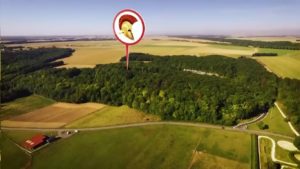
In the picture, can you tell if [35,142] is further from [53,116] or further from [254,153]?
[254,153]

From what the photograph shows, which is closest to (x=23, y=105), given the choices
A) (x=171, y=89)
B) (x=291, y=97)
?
(x=171, y=89)

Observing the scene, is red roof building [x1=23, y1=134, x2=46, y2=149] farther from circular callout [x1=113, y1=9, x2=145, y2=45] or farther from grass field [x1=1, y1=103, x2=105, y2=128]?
circular callout [x1=113, y1=9, x2=145, y2=45]

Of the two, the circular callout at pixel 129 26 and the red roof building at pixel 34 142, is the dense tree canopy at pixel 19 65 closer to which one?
the red roof building at pixel 34 142

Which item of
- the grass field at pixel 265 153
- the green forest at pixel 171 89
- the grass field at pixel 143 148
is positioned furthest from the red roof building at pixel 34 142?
the grass field at pixel 265 153

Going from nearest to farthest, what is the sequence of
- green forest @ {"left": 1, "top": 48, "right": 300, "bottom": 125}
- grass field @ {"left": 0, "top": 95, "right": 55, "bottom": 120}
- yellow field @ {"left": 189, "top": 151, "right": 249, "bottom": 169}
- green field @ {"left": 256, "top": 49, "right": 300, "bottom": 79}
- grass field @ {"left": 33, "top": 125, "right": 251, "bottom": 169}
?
yellow field @ {"left": 189, "top": 151, "right": 249, "bottom": 169}, grass field @ {"left": 33, "top": 125, "right": 251, "bottom": 169}, green forest @ {"left": 1, "top": 48, "right": 300, "bottom": 125}, grass field @ {"left": 0, "top": 95, "right": 55, "bottom": 120}, green field @ {"left": 256, "top": 49, "right": 300, "bottom": 79}

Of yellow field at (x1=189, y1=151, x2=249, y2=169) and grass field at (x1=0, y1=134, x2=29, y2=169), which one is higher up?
yellow field at (x1=189, y1=151, x2=249, y2=169)

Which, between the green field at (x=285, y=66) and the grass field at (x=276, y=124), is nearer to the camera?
the grass field at (x=276, y=124)

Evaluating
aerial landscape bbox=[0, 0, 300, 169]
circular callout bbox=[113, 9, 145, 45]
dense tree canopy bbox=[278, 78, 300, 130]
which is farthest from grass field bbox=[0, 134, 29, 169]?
dense tree canopy bbox=[278, 78, 300, 130]
